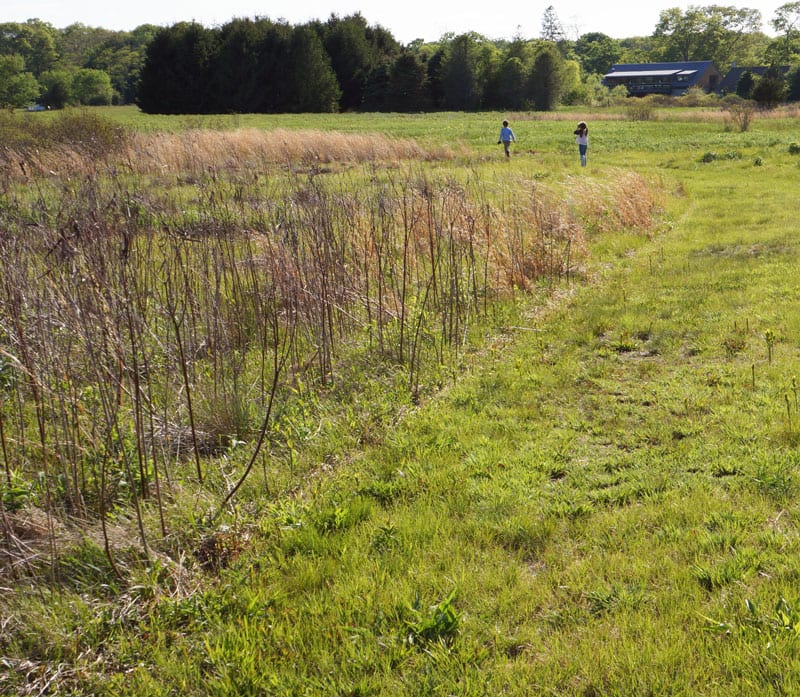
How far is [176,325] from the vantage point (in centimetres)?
361

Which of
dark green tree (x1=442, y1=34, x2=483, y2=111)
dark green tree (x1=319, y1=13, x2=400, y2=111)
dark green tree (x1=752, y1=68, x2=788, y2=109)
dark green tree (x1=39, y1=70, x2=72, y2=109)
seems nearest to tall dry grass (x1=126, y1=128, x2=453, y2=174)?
dark green tree (x1=752, y1=68, x2=788, y2=109)

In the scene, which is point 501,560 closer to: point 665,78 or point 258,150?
point 258,150

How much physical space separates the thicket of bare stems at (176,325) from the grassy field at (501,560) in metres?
0.40

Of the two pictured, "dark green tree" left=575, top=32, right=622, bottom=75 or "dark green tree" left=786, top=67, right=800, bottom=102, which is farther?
"dark green tree" left=575, top=32, right=622, bottom=75

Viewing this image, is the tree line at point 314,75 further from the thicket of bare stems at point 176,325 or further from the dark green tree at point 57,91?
the thicket of bare stems at point 176,325

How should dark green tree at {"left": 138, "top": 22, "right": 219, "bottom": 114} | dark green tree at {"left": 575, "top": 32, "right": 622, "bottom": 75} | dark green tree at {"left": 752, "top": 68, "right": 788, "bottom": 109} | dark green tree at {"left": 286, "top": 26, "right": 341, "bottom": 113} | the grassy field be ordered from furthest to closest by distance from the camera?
1. dark green tree at {"left": 575, "top": 32, "right": 622, "bottom": 75}
2. dark green tree at {"left": 286, "top": 26, "right": 341, "bottom": 113}
3. dark green tree at {"left": 138, "top": 22, "right": 219, "bottom": 114}
4. dark green tree at {"left": 752, "top": 68, "right": 788, "bottom": 109}
5. the grassy field

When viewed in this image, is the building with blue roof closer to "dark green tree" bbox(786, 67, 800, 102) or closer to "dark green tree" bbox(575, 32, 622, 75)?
"dark green tree" bbox(575, 32, 622, 75)

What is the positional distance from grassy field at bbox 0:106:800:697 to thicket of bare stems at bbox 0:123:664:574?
399 mm

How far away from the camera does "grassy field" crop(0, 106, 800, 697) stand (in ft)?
9.27

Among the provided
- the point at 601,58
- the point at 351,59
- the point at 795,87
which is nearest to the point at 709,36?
the point at 601,58

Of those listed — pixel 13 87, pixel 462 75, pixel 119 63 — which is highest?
pixel 119 63

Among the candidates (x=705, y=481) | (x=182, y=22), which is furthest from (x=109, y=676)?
(x=182, y=22)

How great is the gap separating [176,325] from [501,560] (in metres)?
2.14

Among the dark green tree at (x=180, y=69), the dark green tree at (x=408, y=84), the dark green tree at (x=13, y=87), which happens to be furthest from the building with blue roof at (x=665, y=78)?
the dark green tree at (x=13, y=87)
